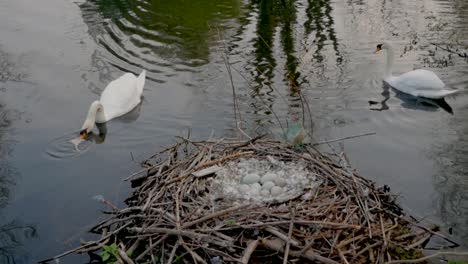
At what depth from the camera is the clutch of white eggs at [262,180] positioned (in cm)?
595

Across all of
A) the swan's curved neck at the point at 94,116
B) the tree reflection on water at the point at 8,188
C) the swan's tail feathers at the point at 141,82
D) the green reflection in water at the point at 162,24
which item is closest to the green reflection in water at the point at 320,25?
the green reflection in water at the point at 162,24

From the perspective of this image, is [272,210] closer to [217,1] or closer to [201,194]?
[201,194]

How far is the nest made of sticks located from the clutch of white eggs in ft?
0.32

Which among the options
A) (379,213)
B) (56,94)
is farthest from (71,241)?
(56,94)

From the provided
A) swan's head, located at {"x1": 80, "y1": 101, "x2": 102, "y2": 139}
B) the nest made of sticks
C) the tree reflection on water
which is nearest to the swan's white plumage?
swan's head, located at {"x1": 80, "y1": 101, "x2": 102, "y2": 139}

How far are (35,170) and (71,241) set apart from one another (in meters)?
2.19

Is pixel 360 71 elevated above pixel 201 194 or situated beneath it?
situated beneath

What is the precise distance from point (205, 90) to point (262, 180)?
5164 mm

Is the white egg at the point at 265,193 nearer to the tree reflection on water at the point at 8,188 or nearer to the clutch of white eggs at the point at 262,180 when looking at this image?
the clutch of white eggs at the point at 262,180

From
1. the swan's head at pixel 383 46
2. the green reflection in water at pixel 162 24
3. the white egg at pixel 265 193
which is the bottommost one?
the green reflection in water at pixel 162 24

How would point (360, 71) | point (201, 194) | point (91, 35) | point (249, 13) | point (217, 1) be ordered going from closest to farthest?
point (201, 194) → point (360, 71) → point (91, 35) → point (249, 13) → point (217, 1)

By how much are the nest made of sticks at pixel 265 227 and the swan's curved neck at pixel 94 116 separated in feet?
10.9

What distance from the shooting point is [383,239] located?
5223 millimetres

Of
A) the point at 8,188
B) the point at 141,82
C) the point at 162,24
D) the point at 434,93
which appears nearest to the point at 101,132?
the point at 141,82
